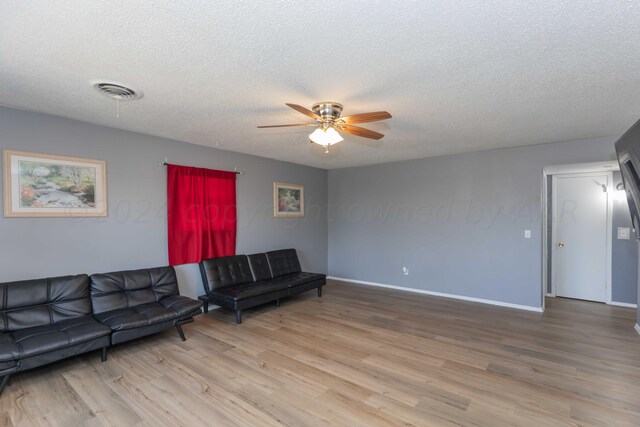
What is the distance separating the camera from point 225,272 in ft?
15.0

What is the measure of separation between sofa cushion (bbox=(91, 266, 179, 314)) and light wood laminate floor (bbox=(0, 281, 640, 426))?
0.46 m

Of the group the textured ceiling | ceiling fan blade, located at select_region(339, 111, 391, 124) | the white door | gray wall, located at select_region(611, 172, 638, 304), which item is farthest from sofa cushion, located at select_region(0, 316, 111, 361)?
gray wall, located at select_region(611, 172, 638, 304)

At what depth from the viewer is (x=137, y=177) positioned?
3.95 meters

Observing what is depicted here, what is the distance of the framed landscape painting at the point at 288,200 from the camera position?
5797 millimetres

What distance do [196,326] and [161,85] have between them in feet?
9.63

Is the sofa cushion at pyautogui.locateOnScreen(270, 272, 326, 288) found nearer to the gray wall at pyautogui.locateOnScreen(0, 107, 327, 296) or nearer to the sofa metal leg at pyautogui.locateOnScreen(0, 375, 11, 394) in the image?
the gray wall at pyautogui.locateOnScreen(0, 107, 327, 296)

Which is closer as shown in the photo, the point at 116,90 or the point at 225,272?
the point at 116,90

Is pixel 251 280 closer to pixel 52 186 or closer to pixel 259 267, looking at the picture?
pixel 259 267

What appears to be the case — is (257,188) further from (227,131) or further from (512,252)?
(512,252)

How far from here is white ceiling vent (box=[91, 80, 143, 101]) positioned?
246 centimetres

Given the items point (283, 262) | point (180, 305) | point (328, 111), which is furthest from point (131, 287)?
point (328, 111)

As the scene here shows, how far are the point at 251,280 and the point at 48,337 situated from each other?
8.43 feet

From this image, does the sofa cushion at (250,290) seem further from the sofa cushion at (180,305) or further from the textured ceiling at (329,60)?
the textured ceiling at (329,60)

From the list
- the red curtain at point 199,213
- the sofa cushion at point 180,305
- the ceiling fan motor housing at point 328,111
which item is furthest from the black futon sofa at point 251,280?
the ceiling fan motor housing at point 328,111
